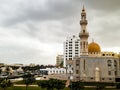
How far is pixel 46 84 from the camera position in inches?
2586

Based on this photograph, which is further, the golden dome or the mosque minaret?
the golden dome

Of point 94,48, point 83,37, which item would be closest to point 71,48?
point 94,48

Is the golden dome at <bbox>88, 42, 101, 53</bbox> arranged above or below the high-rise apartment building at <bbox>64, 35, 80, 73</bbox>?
below

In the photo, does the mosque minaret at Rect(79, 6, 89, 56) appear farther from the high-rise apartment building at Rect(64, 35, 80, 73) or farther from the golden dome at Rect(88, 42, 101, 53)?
the high-rise apartment building at Rect(64, 35, 80, 73)

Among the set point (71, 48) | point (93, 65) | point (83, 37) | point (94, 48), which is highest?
point (71, 48)

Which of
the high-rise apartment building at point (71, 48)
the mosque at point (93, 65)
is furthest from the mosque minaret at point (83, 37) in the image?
the high-rise apartment building at point (71, 48)

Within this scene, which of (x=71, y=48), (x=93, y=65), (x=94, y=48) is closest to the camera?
(x=93, y=65)

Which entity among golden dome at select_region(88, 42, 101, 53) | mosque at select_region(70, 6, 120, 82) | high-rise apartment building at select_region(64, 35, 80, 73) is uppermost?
high-rise apartment building at select_region(64, 35, 80, 73)

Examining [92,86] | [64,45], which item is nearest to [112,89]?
[92,86]

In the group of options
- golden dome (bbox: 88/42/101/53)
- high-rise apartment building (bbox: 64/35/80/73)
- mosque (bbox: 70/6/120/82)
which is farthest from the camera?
high-rise apartment building (bbox: 64/35/80/73)

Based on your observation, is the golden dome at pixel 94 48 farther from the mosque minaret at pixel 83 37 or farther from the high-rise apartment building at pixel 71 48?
the high-rise apartment building at pixel 71 48

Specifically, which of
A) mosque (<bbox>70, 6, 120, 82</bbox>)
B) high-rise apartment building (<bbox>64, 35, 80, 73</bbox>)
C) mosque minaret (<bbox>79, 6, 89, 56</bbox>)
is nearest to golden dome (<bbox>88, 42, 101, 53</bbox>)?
mosque (<bbox>70, 6, 120, 82</bbox>)

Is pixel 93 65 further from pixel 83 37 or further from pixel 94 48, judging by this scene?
pixel 83 37

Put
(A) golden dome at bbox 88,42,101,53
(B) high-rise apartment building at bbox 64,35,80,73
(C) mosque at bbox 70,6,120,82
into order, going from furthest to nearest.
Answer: (B) high-rise apartment building at bbox 64,35,80,73
(A) golden dome at bbox 88,42,101,53
(C) mosque at bbox 70,6,120,82
